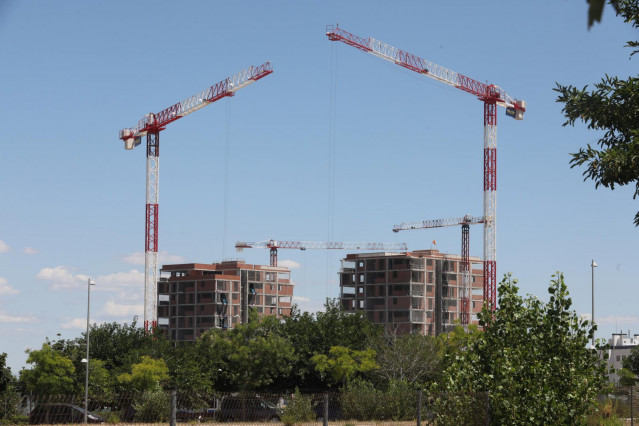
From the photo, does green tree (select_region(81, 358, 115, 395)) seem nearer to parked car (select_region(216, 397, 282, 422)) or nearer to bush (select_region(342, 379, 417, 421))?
parked car (select_region(216, 397, 282, 422))

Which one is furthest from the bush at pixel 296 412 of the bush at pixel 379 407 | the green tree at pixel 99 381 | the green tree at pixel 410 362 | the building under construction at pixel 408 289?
the building under construction at pixel 408 289

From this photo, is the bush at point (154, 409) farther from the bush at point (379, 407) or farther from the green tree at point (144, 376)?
the green tree at point (144, 376)

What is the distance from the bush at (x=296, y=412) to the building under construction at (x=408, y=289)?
102m

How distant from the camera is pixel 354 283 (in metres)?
146

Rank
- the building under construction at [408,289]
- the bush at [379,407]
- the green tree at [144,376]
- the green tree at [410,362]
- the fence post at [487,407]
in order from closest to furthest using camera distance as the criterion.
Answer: the fence post at [487,407], the bush at [379,407], the green tree at [144,376], the green tree at [410,362], the building under construction at [408,289]

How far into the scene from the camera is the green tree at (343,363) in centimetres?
5988

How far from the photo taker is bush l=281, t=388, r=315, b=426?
106 ft

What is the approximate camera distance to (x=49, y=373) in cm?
6138

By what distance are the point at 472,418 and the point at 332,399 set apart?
3289cm

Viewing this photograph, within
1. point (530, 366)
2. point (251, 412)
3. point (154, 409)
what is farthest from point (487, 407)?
point (251, 412)

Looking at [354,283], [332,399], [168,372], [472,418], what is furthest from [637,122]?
[354,283]

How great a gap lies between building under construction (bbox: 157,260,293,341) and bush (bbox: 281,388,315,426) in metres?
111

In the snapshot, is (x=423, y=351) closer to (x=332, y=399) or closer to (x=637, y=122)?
(x=332, y=399)

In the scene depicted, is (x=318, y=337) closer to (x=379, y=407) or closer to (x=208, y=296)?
(x=379, y=407)
